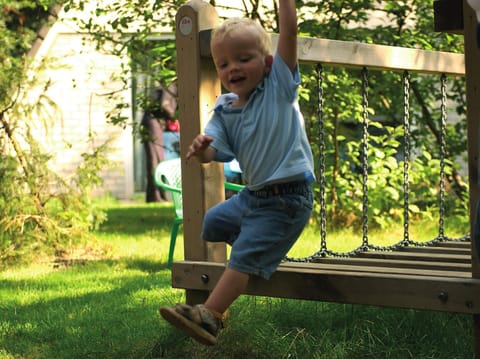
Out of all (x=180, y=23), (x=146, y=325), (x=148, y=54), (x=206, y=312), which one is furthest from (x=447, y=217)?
(x=206, y=312)

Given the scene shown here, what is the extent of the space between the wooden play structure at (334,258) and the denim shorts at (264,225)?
1.07 feet

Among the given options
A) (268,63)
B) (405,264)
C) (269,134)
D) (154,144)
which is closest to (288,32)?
(268,63)

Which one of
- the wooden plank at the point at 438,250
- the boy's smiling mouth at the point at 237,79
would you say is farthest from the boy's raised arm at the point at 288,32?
the wooden plank at the point at 438,250

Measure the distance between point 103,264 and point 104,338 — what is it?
10.2 ft

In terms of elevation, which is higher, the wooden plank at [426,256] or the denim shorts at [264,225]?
the denim shorts at [264,225]

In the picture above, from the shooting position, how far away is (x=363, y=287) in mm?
3859

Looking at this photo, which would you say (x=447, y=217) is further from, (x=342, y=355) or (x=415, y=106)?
(x=342, y=355)

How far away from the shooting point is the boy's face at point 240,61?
11.5 feet

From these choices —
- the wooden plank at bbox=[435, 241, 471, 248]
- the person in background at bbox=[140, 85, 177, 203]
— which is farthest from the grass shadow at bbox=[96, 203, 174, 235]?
the wooden plank at bbox=[435, 241, 471, 248]

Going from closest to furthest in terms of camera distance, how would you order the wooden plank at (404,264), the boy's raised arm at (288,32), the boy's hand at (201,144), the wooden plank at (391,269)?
the boy's hand at (201,144) → the boy's raised arm at (288,32) → the wooden plank at (391,269) → the wooden plank at (404,264)

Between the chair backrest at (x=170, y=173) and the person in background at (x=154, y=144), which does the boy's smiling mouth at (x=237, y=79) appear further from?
the person in background at (x=154, y=144)

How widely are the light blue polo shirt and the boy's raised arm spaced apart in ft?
0.09

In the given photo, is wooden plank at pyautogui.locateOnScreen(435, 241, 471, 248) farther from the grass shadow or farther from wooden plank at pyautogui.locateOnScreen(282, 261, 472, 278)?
the grass shadow

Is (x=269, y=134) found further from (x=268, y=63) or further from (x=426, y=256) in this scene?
(x=426, y=256)
